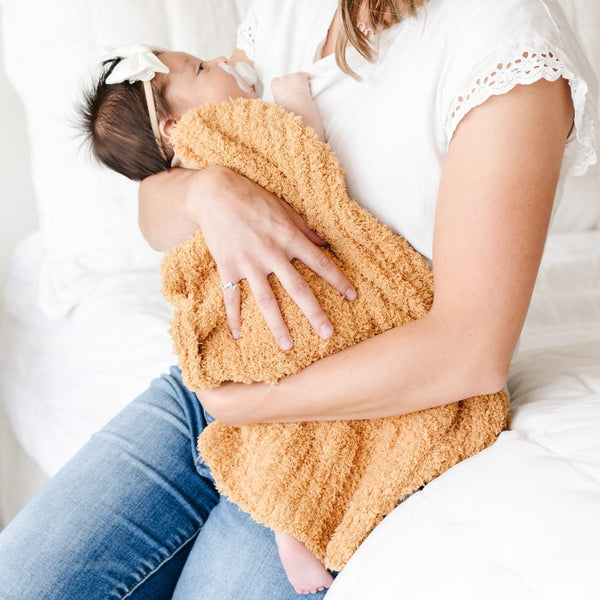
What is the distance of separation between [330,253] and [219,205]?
156 millimetres

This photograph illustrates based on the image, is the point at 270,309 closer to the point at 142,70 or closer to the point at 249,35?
the point at 142,70

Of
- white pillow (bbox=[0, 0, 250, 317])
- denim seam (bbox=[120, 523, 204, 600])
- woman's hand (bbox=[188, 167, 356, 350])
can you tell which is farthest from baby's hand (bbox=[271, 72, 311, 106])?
white pillow (bbox=[0, 0, 250, 317])

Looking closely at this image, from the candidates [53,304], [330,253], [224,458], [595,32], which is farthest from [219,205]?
[595,32]

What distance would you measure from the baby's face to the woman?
0.28 ft

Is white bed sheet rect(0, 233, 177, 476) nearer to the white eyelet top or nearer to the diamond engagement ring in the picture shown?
the diamond engagement ring

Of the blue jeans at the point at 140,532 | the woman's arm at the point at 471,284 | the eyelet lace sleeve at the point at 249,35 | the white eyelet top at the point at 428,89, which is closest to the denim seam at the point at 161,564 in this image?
the blue jeans at the point at 140,532

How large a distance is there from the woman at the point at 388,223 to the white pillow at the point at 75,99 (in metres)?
0.59

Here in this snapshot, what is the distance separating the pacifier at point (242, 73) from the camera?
1.10 metres

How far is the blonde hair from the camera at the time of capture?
0.86m

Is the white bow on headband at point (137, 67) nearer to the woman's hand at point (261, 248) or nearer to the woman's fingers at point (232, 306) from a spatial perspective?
the woman's hand at point (261, 248)

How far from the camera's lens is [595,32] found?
1618 millimetres

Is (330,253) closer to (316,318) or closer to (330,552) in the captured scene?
(316,318)

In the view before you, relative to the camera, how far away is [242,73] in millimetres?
1114

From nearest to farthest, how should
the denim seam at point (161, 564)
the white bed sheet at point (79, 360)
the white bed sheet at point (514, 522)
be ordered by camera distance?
1. the white bed sheet at point (514, 522)
2. the denim seam at point (161, 564)
3. the white bed sheet at point (79, 360)
